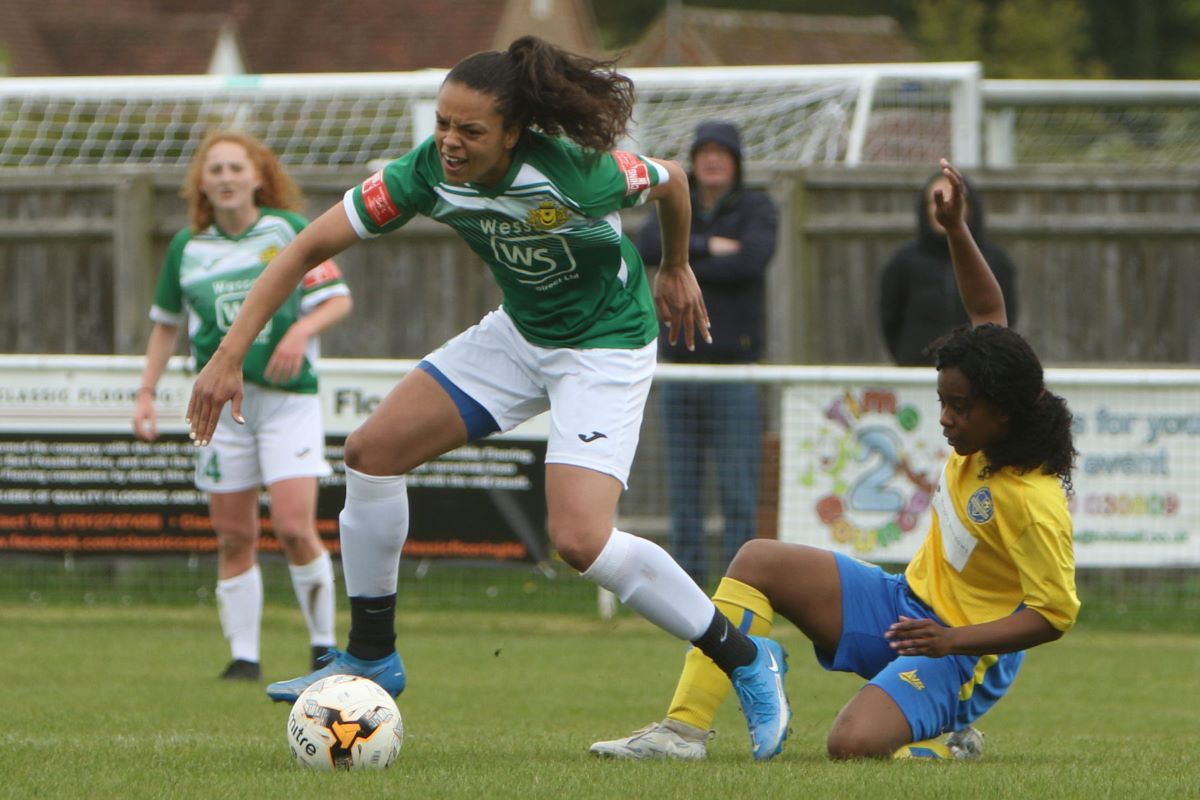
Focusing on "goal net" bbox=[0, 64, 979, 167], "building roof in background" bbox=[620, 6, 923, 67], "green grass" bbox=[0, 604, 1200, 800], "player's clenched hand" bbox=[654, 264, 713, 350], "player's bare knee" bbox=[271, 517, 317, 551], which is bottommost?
"green grass" bbox=[0, 604, 1200, 800]

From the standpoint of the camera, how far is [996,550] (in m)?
5.63

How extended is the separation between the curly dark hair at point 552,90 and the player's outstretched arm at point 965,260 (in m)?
1.09

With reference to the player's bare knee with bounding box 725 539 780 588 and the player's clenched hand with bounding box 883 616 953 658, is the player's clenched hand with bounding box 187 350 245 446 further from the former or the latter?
the player's clenched hand with bounding box 883 616 953 658

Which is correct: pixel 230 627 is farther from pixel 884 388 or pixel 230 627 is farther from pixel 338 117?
pixel 338 117

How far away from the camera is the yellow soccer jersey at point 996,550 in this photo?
5383 millimetres

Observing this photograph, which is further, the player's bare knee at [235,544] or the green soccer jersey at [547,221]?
the player's bare knee at [235,544]

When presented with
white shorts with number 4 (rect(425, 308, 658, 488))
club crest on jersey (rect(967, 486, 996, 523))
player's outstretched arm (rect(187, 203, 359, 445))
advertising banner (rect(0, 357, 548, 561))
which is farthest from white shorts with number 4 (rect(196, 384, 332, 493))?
club crest on jersey (rect(967, 486, 996, 523))

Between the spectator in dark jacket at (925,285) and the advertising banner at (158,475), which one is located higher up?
the spectator in dark jacket at (925,285)

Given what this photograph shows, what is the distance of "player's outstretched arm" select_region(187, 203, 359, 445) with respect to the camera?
5152 millimetres

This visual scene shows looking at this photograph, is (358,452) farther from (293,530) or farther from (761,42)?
(761,42)

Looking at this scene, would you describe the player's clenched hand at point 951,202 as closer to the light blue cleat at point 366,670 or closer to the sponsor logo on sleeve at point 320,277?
the light blue cleat at point 366,670

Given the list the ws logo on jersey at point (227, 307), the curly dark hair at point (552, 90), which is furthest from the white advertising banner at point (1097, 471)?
the curly dark hair at point (552, 90)

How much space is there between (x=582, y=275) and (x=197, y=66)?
33.4 metres

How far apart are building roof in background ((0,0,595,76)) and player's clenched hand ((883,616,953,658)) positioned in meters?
30.5
